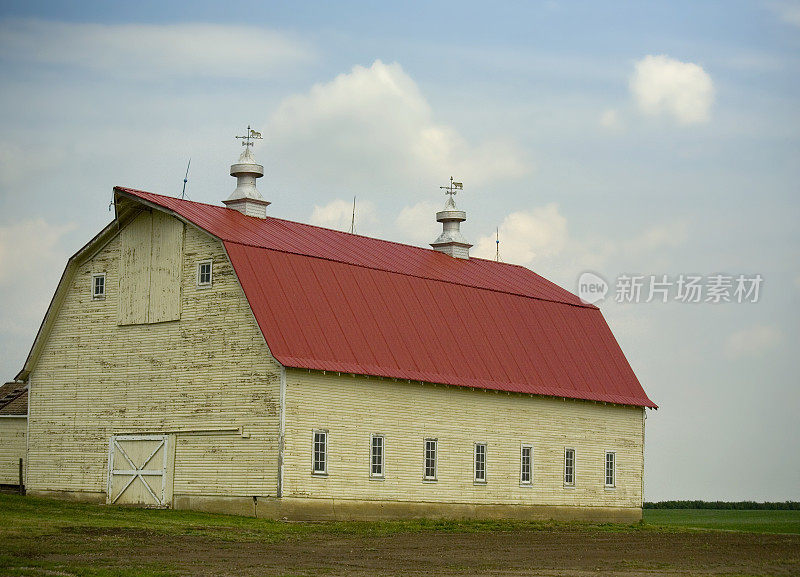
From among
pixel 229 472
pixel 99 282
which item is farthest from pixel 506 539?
pixel 99 282

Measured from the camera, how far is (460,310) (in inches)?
1622

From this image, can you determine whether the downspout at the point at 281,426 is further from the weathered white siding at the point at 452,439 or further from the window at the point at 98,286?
the window at the point at 98,286

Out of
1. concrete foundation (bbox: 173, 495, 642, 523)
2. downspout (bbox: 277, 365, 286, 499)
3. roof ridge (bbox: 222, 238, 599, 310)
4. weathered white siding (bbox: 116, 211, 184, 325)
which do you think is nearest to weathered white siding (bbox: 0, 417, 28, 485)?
weathered white siding (bbox: 116, 211, 184, 325)

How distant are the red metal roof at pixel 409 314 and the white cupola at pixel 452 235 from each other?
61cm

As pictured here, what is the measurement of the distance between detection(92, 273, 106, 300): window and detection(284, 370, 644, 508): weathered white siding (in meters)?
7.33

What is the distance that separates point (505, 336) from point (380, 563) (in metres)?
18.3

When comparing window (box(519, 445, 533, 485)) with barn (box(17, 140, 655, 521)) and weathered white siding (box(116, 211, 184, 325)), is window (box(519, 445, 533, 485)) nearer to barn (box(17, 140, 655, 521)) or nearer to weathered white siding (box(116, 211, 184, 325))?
barn (box(17, 140, 655, 521))

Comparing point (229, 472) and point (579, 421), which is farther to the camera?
point (579, 421)

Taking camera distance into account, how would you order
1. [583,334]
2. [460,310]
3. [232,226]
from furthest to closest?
1. [583,334]
2. [460,310]
3. [232,226]

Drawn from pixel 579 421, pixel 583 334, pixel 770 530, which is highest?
pixel 583 334

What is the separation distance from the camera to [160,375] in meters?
36.3

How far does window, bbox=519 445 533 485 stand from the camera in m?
41.0

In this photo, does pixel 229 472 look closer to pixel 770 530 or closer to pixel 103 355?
pixel 103 355

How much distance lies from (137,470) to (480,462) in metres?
9.91
